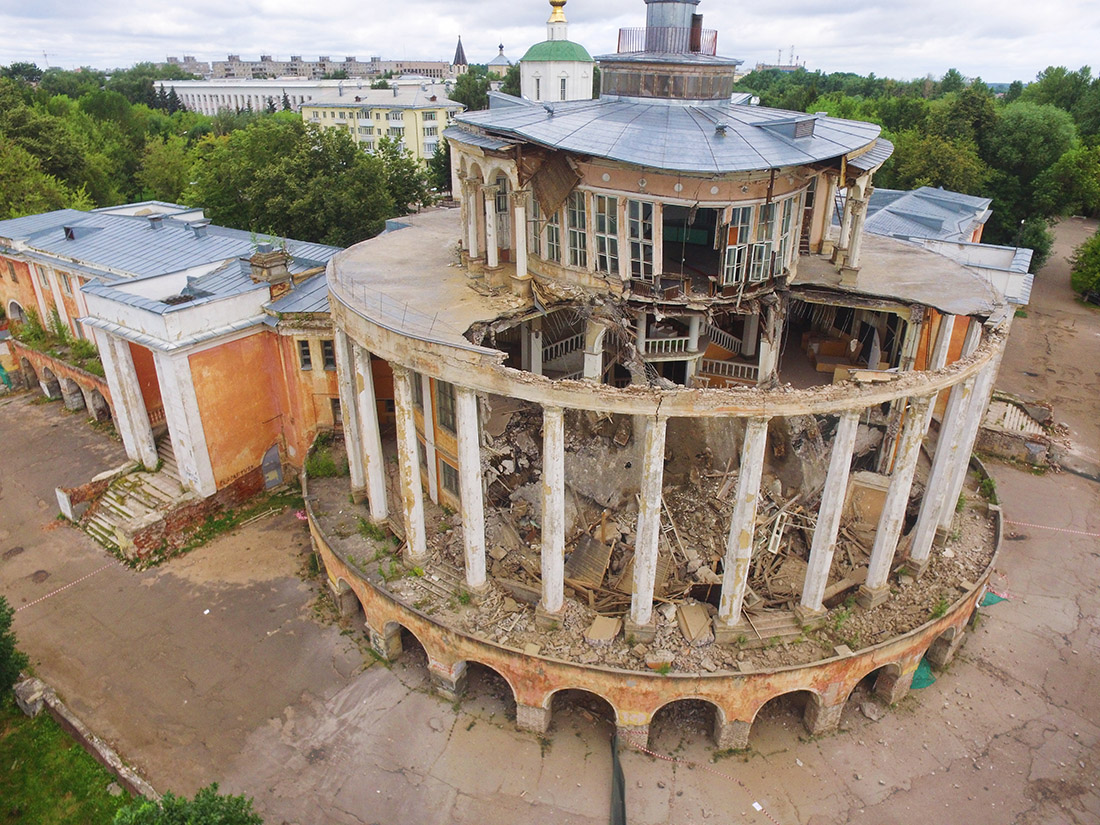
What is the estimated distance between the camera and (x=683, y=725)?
23.2m

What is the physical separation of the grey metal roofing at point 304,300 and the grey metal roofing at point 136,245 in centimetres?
162

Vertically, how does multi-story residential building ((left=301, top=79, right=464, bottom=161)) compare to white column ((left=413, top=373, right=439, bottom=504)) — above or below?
above

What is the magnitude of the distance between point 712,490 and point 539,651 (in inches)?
335

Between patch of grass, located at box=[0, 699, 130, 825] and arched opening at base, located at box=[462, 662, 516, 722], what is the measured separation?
34.3ft

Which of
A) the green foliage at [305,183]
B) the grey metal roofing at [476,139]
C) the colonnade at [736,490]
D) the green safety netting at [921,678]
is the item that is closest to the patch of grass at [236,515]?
the colonnade at [736,490]

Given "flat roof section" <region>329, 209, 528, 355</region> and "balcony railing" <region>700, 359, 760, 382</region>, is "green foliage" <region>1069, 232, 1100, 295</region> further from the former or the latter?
"flat roof section" <region>329, 209, 528, 355</region>

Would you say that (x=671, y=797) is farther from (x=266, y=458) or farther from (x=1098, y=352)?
(x=1098, y=352)

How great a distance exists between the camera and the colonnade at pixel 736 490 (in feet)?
66.8

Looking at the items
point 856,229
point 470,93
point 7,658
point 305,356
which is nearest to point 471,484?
point 305,356

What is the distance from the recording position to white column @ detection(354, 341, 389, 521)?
24.7m

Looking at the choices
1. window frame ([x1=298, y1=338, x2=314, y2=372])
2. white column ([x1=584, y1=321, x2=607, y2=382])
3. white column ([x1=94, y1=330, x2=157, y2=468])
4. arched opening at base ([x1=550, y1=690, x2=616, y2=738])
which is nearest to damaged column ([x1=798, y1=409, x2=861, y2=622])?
arched opening at base ([x1=550, y1=690, x2=616, y2=738])

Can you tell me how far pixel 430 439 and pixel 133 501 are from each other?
15737 mm

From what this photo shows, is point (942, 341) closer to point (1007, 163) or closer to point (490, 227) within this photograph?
point (490, 227)

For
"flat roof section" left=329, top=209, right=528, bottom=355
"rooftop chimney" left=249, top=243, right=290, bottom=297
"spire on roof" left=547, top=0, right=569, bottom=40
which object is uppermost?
"spire on roof" left=547, top=0, right=569, bottom=40
